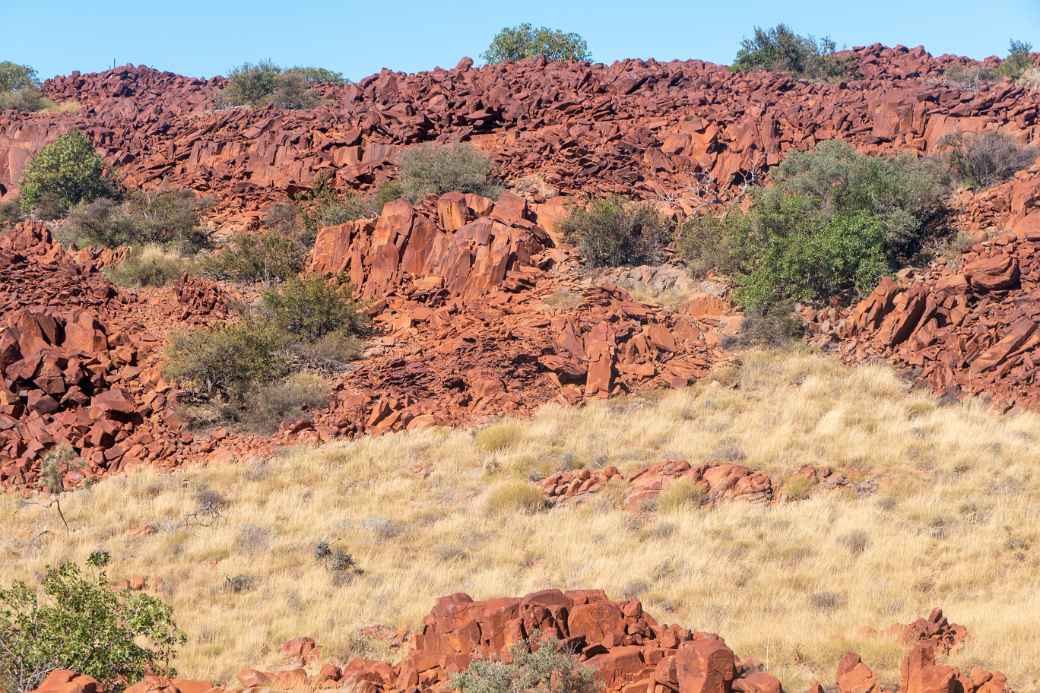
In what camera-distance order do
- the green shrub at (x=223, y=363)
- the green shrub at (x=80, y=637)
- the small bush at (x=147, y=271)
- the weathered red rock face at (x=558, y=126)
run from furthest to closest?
the weathered red rock face at (x=558, y=126) < the small bush at (x=147, y=271) < the green shrub at (x=223, y=363) < the green shrub at (x=80, y=637)

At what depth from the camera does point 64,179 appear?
3831cm

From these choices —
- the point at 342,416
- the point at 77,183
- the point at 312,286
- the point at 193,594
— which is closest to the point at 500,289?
the point at 312,286

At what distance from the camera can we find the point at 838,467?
17.7 meters

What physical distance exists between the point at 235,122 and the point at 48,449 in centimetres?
2568

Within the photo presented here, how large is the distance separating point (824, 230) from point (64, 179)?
26.7 metres

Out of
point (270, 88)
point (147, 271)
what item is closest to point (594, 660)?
point (147, 271)

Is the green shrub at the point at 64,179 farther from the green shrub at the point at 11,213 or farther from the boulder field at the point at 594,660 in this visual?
the boulder field at the point at 594,660

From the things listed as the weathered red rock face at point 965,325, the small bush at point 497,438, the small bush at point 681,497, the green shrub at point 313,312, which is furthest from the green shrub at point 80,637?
the weathered red rock face at point 965,325

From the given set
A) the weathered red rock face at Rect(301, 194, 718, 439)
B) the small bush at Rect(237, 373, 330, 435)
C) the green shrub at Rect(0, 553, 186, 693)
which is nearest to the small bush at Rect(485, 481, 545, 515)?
the weathered red rock face at Rect(301, 194, 718, 439)

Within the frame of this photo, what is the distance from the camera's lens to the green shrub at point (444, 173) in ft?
108

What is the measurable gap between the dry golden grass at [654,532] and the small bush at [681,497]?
16cm

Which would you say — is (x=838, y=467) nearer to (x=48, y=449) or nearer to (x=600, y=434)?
(x=600, y=434)

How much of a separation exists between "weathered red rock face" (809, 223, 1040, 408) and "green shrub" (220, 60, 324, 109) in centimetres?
3079

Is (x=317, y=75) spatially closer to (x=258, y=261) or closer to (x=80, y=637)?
(x=258, y=261)
